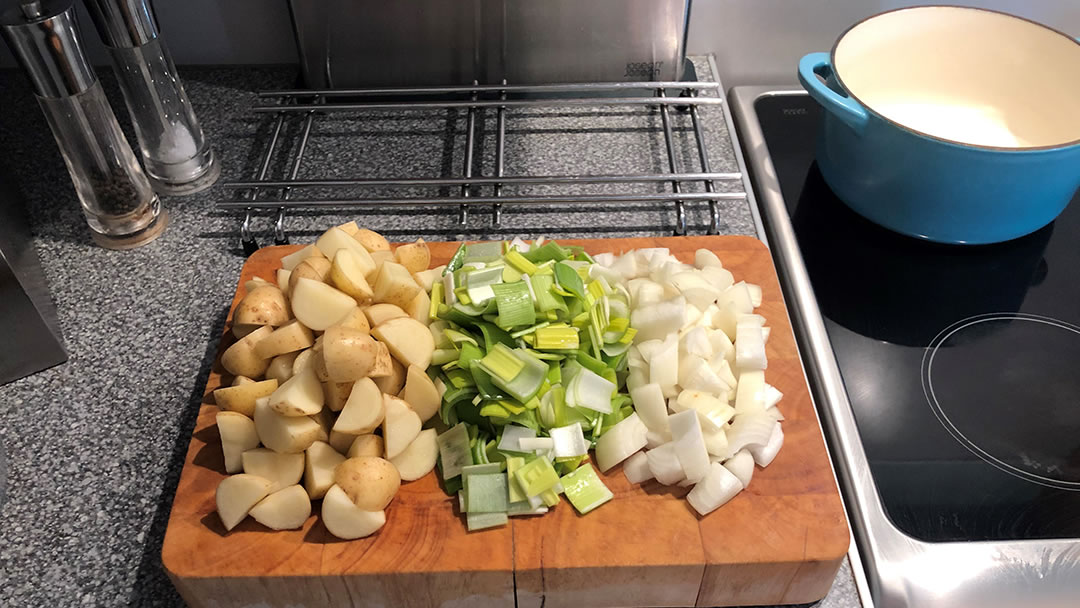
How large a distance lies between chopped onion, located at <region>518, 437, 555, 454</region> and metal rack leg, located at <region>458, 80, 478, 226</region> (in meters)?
0.38

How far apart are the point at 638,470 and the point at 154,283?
2.04 feet

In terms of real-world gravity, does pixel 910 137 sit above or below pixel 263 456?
above

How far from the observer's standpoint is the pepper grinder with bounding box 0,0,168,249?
784 mm

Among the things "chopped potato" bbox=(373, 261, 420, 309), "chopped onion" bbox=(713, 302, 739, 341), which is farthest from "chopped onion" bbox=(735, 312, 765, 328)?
"chopped potato" bbox=(373, 261, 420, 309)

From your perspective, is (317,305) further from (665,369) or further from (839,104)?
(839,104)

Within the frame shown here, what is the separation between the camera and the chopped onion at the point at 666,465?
0.69 meters

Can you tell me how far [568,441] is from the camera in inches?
27.8

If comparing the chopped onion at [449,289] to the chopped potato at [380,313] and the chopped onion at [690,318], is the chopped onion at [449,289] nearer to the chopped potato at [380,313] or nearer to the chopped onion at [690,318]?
the chopped potato at [380,313]

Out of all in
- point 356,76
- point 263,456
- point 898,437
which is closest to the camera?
point 263,456

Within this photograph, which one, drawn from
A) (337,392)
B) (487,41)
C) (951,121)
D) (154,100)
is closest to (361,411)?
(337,392)

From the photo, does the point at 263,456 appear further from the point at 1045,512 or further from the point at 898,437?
the point at 1045,512

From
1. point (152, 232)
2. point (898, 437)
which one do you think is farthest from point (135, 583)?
point (898, 437)

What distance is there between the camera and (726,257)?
889mm

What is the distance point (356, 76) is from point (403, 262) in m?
0.50
